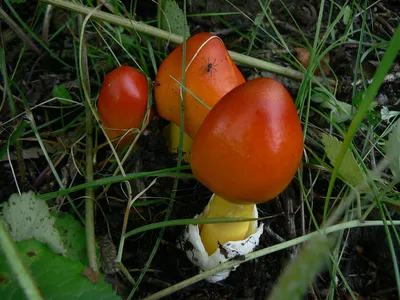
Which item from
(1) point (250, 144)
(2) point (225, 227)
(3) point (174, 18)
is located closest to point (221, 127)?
(1) point (250, 144)

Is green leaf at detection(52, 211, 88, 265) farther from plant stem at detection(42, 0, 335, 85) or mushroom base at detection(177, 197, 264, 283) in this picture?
plant stem at detection(42, 0, 335, 85)

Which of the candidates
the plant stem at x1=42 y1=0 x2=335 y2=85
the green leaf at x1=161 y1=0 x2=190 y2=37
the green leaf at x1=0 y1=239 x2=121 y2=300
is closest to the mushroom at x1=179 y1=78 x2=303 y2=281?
the green leaf at x1=0 y1=239 x2=121 y2=300

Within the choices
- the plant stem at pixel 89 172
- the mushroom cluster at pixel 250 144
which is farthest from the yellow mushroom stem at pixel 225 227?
the plant stem at pixel 89 172

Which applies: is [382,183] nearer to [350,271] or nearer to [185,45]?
[350,271]

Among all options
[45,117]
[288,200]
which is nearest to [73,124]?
[45,117]

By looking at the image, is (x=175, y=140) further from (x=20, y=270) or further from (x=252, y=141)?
(x=20, y=270)

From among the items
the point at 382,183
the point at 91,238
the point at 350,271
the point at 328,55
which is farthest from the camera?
the point at 328,55

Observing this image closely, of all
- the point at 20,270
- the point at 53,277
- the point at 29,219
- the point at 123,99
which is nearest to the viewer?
the point at 20,270
